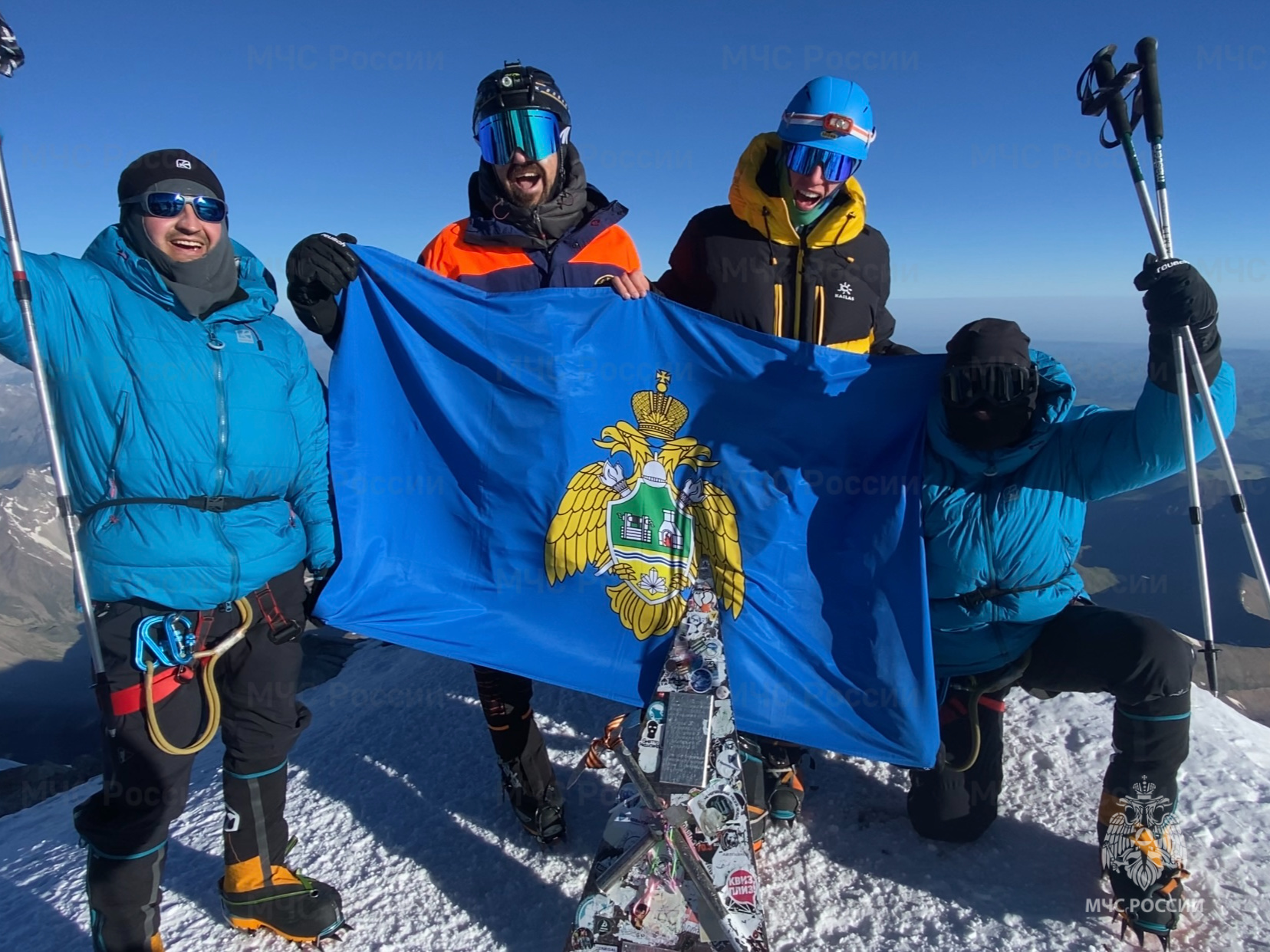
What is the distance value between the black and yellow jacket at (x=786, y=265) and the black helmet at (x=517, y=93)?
1.23 meters

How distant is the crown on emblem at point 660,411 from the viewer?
4.42 m

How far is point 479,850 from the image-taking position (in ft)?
14.8

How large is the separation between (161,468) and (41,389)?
0.52m

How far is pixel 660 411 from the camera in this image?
443cm

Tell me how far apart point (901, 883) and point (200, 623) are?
4014 millimetres

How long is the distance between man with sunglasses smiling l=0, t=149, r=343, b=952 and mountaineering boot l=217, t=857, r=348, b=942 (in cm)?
39

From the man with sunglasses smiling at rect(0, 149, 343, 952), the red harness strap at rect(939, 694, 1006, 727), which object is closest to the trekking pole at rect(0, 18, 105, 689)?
the man with sunglasses smiling at rect(0, 149, 343, 952)

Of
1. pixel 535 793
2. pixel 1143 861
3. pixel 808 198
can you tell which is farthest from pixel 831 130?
pixel 535 793

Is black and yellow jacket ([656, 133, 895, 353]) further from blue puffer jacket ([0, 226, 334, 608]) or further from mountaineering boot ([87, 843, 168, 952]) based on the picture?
mountaineering boot ([87, 843, 168, 952])

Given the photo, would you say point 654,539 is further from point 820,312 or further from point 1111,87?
point 1111,87

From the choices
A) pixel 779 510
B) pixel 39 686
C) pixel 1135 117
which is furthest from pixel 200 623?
pixel 39 686

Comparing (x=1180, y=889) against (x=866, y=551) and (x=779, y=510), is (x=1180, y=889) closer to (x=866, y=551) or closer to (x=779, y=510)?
(x=866, y=551)

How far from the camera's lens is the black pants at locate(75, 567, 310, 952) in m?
3.19

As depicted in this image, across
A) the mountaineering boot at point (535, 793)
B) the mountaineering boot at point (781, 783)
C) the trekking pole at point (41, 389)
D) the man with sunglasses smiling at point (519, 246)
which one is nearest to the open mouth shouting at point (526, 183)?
the man with sunglasses smiling at point (519, 246)
